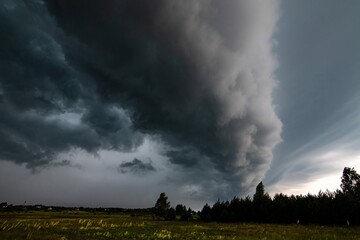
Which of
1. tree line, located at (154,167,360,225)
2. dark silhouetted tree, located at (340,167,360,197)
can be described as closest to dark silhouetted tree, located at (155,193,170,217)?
tree line, located at (154,167,360,225)

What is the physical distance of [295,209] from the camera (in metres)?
92.9

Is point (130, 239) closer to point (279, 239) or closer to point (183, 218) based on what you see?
point (279, 239)

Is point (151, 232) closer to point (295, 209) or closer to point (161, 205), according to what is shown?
point (295, 209)

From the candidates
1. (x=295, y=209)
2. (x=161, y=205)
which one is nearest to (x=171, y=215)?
(x=161, y=205)

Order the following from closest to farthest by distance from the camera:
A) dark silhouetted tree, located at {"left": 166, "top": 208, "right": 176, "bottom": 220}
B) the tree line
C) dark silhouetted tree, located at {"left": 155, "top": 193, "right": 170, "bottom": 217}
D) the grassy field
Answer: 1. the grassy field
2. the tree line
3. dark silhouetted tree, located at {"left": 166, "top": 208, "right": 176, "bottom": 220}
4. dark silhouetted tree, located at {"left": 155, "top": 193, "right": 170, "bottom": 217}

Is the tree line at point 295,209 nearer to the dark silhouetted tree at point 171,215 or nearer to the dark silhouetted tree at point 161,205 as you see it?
the dark silhouetted tree at point 171,215

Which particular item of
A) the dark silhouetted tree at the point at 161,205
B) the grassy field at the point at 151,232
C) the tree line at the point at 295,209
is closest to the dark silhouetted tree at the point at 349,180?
the tree line at the point at 295,209

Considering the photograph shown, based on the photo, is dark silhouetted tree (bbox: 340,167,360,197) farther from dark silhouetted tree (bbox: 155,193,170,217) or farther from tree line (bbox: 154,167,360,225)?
dark silhouetted tree (bbox: 155,193,170,217)

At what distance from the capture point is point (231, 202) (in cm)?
12238

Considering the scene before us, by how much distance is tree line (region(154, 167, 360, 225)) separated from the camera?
272ft

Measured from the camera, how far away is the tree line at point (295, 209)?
82938 mm

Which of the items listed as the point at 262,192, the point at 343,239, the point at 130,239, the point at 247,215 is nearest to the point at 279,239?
the point at 343,239

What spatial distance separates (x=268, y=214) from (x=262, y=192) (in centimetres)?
2983

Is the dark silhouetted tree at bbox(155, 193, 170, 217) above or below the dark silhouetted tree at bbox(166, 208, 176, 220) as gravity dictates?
above
